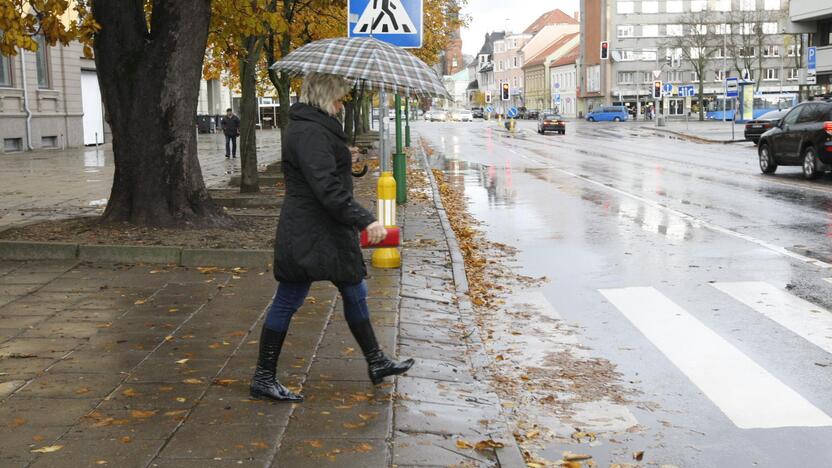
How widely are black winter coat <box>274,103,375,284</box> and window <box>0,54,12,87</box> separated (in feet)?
110

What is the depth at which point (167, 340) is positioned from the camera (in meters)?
6.88

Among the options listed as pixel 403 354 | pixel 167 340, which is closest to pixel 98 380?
pixel 167 340

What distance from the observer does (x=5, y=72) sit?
35656 mm

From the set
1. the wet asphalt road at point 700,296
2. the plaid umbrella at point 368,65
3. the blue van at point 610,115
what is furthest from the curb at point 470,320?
the blue van at point 610,115

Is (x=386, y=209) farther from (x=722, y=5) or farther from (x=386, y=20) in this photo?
(x=722, y=5)

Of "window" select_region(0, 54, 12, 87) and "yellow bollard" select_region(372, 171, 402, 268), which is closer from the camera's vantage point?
"yellow bollard" select_region(372, 171, 402, 268)

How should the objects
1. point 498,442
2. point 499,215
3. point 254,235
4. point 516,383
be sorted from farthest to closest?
point 499,215, point 254,235, point 516,383, point 498,442

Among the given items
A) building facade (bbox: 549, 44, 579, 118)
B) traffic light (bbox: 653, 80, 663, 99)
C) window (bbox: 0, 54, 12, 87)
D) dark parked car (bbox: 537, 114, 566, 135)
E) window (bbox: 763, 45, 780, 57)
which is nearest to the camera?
window (bbox: 0, 54, 12, 87)

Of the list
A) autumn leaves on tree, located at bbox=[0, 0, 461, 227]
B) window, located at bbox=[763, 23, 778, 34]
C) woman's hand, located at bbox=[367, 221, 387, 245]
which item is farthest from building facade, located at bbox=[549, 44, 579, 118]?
woman's hand, located at bbox=[367, 221, 387, 245]

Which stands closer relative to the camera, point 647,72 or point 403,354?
point 403,354

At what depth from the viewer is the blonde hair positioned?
5.38 meters

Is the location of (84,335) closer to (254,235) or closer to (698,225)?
(254,235)

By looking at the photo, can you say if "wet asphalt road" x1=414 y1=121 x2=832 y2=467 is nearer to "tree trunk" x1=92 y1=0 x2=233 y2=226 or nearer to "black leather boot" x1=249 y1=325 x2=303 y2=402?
"black leather boot" x1=249 y1=325 x2=303 y2=402

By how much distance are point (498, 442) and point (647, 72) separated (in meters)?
115
